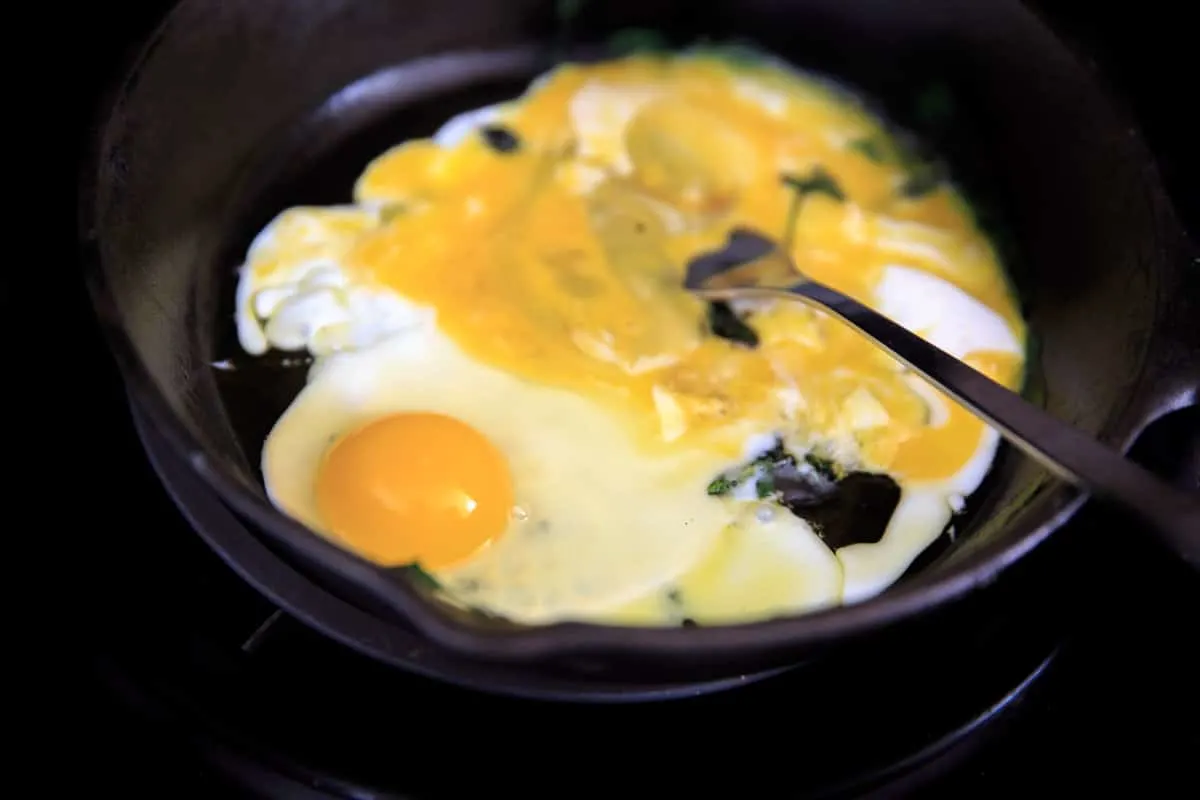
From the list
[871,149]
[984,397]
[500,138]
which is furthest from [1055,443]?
[500,138]

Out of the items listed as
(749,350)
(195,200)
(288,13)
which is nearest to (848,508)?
(749,350)

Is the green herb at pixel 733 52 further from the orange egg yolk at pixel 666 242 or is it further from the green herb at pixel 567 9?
the green herb at pixel 567 9

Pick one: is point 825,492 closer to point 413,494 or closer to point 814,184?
point 413,494

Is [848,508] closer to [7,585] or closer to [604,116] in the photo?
[604,116]

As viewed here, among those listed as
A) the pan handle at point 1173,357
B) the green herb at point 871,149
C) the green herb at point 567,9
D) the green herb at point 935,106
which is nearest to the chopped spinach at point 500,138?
the green herb at point 567,9

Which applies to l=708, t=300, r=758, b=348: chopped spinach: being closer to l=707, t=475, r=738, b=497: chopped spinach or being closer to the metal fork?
the metal fork

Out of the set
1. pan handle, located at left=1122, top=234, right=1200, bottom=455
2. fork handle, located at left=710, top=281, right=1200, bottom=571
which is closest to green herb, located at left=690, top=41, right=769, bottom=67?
fork handle, located at left=710, top=281, right=1200, bottom=571
